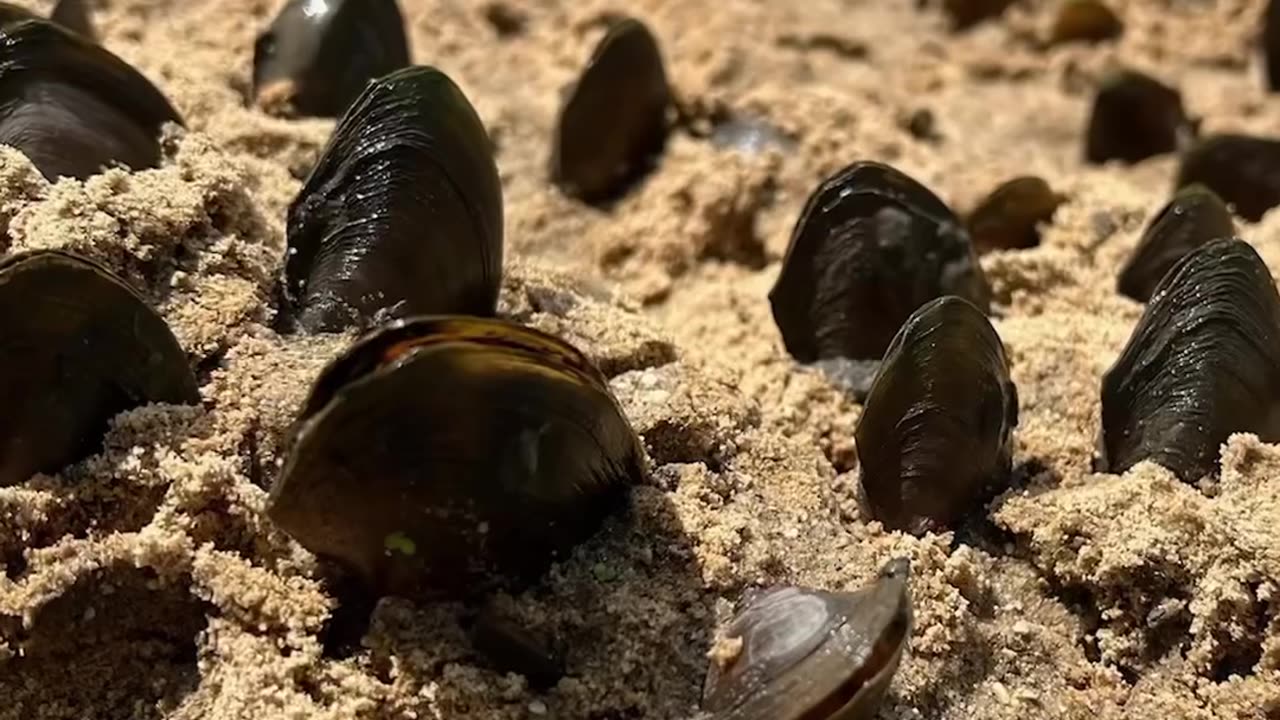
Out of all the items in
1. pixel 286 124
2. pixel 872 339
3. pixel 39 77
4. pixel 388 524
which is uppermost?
pixel 39 77

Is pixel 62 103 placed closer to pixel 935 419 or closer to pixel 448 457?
pixel 448 457

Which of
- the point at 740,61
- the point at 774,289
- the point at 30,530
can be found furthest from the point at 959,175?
the point at 30,530

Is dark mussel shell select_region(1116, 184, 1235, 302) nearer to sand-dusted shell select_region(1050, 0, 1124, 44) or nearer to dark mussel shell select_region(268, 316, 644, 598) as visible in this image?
dark mussel shell select_region(268, 316, 644, 598)

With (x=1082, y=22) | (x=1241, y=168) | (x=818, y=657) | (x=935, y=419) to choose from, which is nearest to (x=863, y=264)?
(x=935, y=419)

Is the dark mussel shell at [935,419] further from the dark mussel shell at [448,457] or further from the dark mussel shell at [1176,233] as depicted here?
the dark mussel shell at [1176,233]

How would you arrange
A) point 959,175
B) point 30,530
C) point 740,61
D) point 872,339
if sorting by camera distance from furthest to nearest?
point 740,61
point 959,175
point 872,339
point 30,530

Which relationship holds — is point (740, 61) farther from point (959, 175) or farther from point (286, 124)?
point (286, 124)
